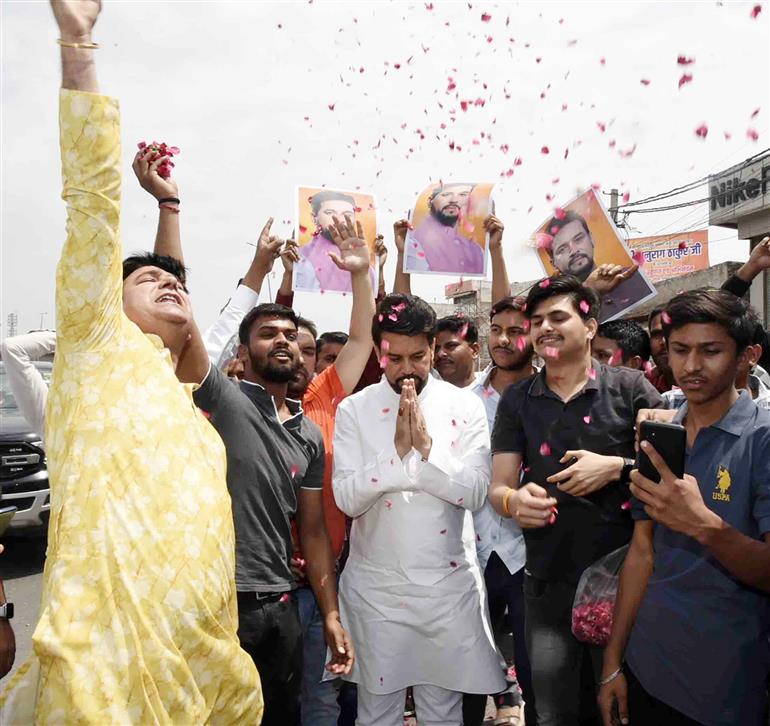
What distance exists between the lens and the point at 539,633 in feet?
9.55

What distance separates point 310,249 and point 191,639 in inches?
118

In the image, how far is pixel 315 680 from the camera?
10.8 feet

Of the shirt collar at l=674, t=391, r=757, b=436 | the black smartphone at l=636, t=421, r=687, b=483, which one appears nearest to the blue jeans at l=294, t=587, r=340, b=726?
the black smartphone at l=636, t=421, r=687, b=483

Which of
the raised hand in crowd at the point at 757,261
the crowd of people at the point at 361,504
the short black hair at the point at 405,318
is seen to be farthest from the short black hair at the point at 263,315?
the raised hand in crowd at the point at 757,261

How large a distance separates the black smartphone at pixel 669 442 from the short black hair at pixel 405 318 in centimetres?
126

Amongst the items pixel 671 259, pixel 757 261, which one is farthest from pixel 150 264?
pixel 671 259

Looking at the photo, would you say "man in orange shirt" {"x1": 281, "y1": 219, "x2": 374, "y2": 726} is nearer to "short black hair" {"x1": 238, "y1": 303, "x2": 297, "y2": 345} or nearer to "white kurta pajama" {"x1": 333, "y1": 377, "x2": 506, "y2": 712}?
"white kurta pajama" {"x1": 333, "y1": 377, "x2": 506, "y2": 712}

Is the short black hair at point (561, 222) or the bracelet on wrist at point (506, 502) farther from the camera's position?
the short black hair at point (561, 222)

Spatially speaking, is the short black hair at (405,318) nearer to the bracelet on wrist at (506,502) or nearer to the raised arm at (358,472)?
the raised arm at (358,472)

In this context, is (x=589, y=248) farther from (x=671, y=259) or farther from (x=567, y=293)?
(x=671, y=259)

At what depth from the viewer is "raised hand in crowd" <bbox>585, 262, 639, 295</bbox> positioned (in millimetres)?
3961

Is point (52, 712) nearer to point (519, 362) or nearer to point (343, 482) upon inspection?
point (343, 482)

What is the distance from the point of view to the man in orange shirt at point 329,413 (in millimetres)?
3295

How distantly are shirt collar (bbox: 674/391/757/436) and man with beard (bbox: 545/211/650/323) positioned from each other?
1.55 meters
